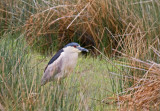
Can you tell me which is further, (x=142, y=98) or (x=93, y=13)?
(x=93, y=13)

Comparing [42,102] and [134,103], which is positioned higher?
[42,102]

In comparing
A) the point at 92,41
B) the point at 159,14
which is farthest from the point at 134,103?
the point at 92,41

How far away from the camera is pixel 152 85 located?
4477mm

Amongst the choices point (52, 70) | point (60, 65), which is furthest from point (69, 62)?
point (52, 70)

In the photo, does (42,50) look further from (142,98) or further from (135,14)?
(142,98)

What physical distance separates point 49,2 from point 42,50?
0.99 metres

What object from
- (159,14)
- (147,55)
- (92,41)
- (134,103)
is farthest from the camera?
(92,41)

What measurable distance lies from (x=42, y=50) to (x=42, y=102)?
4388 mm

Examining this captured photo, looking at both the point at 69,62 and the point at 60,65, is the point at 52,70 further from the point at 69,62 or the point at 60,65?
the point at 69,62

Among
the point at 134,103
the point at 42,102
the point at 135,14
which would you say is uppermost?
the point at 135,14

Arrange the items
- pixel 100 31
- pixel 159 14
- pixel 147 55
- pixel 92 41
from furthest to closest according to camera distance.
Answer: pixel 92 41 → pixel 100 31 → pixel 159 14 → pixel 147 55

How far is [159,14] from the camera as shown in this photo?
6.77 meters

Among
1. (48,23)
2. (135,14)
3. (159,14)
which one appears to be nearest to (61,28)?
(48,23)

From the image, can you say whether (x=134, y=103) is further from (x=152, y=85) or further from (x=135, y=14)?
(x=135, y=14)
